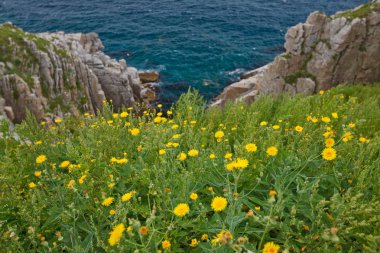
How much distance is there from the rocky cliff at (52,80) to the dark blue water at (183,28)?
350cm

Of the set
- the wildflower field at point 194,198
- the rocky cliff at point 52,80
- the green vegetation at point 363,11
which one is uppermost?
the green vegetation at point 363,11

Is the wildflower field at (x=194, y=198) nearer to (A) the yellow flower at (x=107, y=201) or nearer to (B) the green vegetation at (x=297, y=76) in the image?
(A) the yellow flower at (x=107, y=201)

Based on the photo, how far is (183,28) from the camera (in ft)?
111

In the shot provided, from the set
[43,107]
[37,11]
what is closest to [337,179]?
[43,107]

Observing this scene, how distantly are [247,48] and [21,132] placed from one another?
26.4 meters

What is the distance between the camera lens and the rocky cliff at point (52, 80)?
16.5 metres

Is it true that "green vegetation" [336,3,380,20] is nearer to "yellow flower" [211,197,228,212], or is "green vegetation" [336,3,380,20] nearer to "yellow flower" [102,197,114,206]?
"yellow flower" [211,197,228,212]

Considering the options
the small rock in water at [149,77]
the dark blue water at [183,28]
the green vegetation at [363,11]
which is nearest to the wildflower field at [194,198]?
the green vegetation at [363,11]

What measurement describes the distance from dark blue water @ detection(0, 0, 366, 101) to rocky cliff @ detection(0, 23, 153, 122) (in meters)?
3.50

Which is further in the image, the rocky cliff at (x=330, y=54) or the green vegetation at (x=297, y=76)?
the green vegetation at (x=297, y=76)

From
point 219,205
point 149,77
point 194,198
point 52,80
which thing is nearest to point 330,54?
point 149,77

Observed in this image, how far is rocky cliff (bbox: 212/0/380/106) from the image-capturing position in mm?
14875

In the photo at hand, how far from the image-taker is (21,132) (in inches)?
192

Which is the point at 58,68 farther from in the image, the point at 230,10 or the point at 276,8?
the point at 276,8
